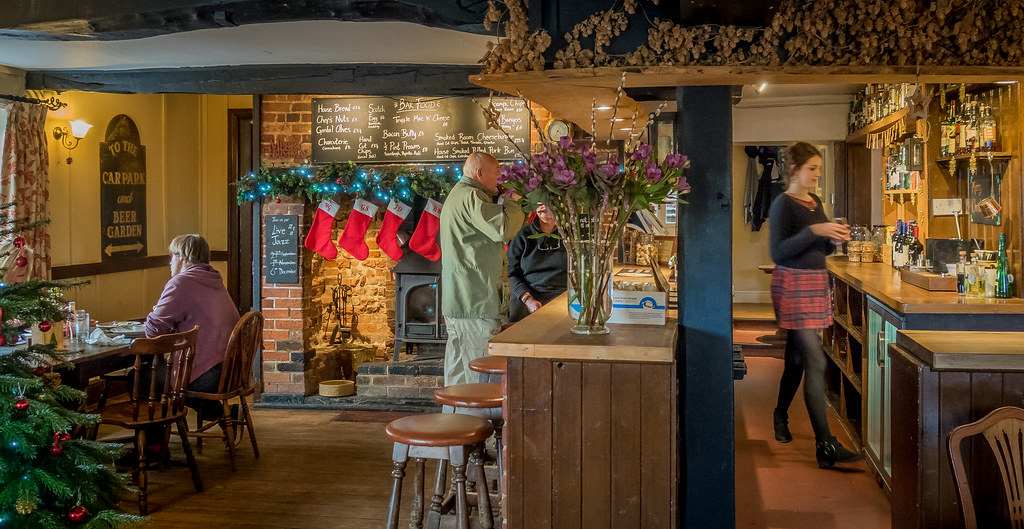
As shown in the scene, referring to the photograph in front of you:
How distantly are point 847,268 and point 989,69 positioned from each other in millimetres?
2984

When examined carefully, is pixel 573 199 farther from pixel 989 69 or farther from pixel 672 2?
pixel 989 69

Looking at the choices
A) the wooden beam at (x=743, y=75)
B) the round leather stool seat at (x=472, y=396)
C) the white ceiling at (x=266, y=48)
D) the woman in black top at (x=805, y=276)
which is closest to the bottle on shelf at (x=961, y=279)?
the woman in black top at (x=805, y=276)

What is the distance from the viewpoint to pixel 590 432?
9.35 feet

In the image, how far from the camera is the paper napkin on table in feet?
15.0

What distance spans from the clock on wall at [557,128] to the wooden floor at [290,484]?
231cm

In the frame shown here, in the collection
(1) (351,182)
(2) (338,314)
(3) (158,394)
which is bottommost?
(3) (158,394)

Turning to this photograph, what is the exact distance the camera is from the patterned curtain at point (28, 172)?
5648 millimetres

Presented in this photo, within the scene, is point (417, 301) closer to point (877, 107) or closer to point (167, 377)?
point (167, 377)

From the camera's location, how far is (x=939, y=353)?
2525 millimetres

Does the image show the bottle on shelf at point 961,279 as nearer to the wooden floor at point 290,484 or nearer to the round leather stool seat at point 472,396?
the round leather stool seat at point 472,396

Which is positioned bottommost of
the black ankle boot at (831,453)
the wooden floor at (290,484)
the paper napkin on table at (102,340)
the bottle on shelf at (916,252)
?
the wooden floor at (290,484)

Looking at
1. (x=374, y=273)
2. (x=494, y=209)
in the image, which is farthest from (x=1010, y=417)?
(x=374, y=273)

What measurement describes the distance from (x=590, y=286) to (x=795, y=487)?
6.52 ft

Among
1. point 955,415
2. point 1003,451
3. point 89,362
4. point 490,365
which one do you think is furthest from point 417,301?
point 1003,451
